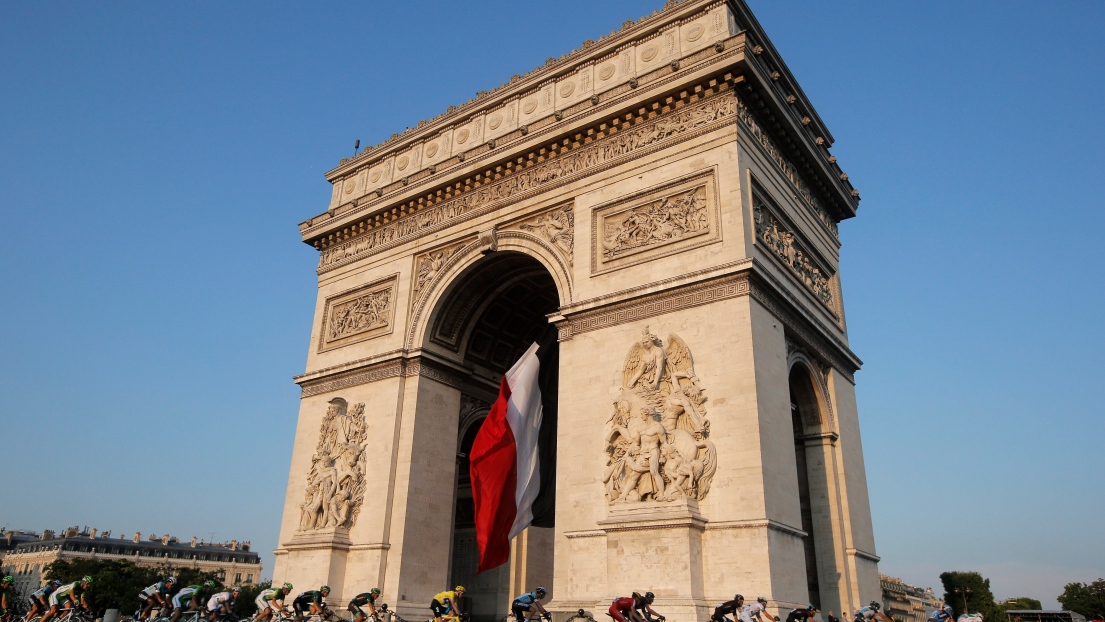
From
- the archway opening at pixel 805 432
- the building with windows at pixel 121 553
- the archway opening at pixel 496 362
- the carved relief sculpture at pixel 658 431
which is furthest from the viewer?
the building with windows at pixel 121 553

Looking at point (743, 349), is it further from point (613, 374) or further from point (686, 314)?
point (613, 374)

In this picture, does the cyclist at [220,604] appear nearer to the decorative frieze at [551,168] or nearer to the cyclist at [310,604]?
the cyclist at [310,604]

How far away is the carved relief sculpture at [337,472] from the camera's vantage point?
18406 mm

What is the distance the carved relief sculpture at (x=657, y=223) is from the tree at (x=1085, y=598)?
1817 inches

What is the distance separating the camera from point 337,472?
18.9 m

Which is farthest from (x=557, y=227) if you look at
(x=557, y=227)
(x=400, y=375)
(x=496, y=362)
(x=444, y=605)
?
(x=444, y=605)

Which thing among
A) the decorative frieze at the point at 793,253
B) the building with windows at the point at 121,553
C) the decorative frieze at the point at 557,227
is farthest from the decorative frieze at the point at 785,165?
the building with windows at the point at 121,553

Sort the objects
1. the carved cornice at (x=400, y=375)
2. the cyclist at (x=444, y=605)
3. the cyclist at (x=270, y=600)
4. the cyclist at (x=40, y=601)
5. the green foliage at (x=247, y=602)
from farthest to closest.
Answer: the green foliage at (x=247, y=602), the carved cornice at (x=400, y=375), the cyclist at (x=270, y=600), the cyclist at (x=40, y=601), the cyclist at (x=444, y=605)

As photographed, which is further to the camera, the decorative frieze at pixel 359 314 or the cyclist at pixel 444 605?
the decorative frieze at pixel 359 314

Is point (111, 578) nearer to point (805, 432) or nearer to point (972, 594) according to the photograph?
point (805, 432)

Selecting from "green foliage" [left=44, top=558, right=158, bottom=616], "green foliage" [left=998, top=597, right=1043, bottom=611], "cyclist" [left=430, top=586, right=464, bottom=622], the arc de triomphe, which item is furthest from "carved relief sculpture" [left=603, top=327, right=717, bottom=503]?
"green foliage" [left=998, top=597, right=1043, bottom=611]

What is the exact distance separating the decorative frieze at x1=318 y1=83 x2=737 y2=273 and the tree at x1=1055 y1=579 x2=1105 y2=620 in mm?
46523

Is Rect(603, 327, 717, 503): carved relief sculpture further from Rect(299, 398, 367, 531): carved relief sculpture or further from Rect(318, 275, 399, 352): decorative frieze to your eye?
Rect(318, 275, 399, 352): decorative frieze

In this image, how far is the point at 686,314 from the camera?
1501 cm
